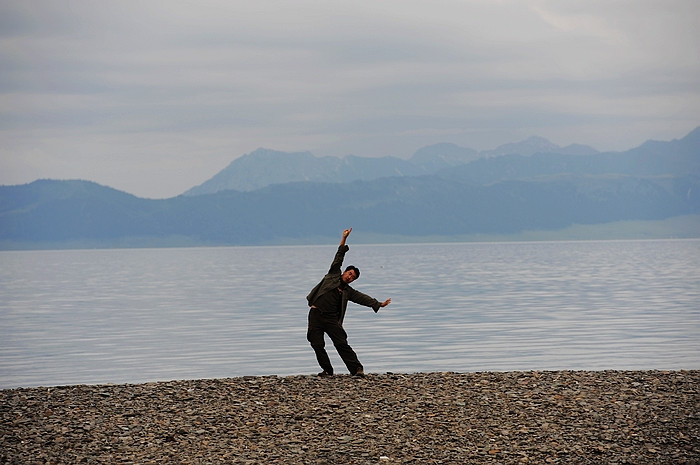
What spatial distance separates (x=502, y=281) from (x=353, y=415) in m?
61.9

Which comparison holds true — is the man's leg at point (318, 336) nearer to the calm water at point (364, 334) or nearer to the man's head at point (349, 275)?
the man's head at point (349, 275)

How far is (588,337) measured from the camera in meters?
31.0

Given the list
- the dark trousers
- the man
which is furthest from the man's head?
the dark trousers

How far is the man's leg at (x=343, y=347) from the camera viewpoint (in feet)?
56.6

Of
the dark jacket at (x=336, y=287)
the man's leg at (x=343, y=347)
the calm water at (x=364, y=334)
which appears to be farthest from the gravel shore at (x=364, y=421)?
the calm water at (x=364, y=334)

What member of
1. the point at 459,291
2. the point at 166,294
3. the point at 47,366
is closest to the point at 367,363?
the point at 47,366

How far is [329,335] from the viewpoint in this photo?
17.4 m

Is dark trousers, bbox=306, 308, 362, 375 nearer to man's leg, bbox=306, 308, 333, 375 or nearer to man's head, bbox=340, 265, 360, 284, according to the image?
man's leg, bbox=306, 308, 333, 375

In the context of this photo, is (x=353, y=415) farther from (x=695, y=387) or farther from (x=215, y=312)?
(x=215, y=312)

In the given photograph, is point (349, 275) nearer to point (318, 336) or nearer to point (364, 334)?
point (318, 336)

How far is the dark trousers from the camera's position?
681 inches

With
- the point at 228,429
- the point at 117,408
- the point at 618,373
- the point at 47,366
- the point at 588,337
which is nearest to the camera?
the point at 228,429

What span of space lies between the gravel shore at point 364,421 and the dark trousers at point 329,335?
1.15 meters

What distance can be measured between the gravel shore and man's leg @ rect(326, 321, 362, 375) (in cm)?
111
